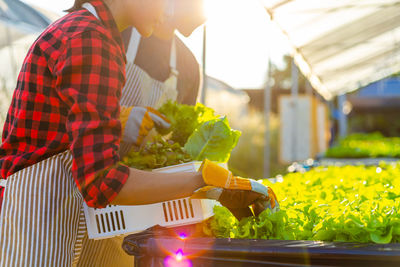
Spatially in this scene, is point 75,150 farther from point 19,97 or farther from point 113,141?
point 19,97

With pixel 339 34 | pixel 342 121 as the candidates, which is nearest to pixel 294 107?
pixel 339 34

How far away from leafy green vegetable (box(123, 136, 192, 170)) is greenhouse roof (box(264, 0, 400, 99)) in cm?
439

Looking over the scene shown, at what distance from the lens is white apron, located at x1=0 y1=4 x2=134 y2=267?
4.37 ft

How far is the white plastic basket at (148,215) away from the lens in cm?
145

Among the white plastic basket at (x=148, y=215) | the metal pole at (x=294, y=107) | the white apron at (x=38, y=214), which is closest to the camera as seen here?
the white apron at (x=38, y=214)

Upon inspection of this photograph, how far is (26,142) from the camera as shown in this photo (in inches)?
52.6

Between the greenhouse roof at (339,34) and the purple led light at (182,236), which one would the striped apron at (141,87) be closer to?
the purple led light at (182,236)

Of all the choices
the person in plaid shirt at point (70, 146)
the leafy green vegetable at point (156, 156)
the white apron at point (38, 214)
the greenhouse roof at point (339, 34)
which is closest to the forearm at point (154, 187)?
the person in plaid shirt at point (70, 146)

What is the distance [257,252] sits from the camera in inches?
44.7

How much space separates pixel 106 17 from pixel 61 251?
755 millimetres

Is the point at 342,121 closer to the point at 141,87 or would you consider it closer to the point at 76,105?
the point at 141,87

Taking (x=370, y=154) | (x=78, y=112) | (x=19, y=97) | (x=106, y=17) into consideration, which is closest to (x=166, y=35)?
(x=106, y=17)

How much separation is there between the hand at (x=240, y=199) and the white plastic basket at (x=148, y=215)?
125 mm

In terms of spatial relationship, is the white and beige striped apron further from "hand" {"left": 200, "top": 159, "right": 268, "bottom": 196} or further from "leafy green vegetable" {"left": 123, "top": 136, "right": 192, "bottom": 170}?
"hand" {"left": 200, "top": 159, "right": 268, "bottom": 196}
